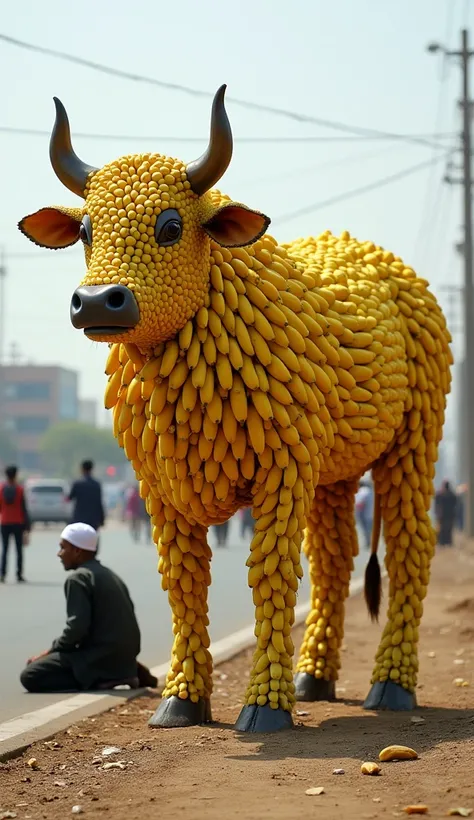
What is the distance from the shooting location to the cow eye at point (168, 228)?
23.0 feet

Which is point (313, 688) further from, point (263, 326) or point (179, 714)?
point (263, 326)

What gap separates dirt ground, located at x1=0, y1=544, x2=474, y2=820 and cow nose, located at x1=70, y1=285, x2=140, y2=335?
2.13 meters

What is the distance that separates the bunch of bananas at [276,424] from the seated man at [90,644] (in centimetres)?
173

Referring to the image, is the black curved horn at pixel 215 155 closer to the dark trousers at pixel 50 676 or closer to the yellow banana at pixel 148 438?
the yellow banana at pixel 148 438

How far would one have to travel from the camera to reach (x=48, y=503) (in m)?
41.8

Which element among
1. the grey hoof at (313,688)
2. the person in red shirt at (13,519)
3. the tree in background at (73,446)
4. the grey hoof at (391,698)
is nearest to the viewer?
the grey hoof at (391,698)

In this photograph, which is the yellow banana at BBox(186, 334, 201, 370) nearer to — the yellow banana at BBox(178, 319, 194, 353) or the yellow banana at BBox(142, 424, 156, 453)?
the yellow banana at BBox(178, 319, 194, 353)

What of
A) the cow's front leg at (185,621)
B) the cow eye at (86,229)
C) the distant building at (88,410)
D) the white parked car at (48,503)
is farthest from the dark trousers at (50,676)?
the distant building at (88,410)

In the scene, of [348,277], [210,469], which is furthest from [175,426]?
[348,277]

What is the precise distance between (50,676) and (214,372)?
3.24 meters

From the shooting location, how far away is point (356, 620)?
15.1 m

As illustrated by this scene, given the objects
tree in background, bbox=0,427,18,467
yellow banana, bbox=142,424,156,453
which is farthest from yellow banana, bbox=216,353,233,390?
tree in background, bbox=0,427,18,467

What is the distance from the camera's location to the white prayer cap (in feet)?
32.2

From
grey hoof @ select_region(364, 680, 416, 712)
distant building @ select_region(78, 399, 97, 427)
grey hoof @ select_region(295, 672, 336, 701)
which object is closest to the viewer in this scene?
grey hoof @ select_region(364, 680, 416, 712)
